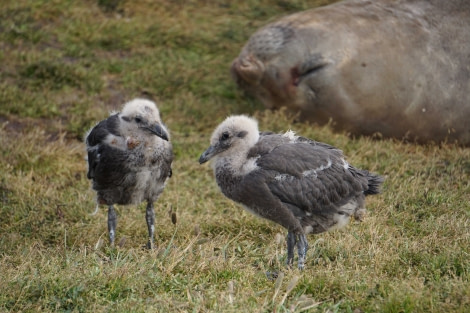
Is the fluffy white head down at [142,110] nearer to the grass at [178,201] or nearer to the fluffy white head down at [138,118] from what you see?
the fluffy white head down at [138,118]

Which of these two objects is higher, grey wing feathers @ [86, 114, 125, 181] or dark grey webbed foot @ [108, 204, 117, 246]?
grey wing feathers @ [86, 114, 125, 181]

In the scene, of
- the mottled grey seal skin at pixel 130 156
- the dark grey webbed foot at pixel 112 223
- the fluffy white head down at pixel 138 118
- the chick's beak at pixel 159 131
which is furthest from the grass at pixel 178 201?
the fluffy white head down at pixel 138 118

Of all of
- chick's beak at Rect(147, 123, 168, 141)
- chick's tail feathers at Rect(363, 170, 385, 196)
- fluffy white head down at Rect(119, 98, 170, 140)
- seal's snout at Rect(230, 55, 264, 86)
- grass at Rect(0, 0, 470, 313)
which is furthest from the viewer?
seal's snout at Rect(230, 55, 264, 86)

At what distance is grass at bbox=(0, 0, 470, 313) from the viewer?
4598 millimetres

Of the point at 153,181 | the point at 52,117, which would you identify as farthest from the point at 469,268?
the point at 52,117

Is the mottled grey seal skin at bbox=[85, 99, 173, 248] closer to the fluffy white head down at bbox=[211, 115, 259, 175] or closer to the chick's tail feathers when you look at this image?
the fluffy white head down at bbox=[211, 115, 259, 175]

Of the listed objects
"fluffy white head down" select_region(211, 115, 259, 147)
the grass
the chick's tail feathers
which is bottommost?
the grass

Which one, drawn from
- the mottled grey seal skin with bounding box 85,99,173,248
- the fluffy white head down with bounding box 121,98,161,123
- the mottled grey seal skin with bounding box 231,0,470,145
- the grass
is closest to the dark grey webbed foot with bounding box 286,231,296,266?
the grass

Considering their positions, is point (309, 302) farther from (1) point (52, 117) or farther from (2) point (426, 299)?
(1) point (52, 117)

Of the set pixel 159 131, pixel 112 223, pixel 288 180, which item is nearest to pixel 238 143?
pixel 288 180

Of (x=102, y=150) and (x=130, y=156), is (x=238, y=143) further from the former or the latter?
(x=102, y=150)

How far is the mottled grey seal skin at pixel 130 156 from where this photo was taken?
19.8 feet

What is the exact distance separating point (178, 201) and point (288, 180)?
223cm

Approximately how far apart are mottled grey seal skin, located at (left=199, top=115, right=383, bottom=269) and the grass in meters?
0.29
